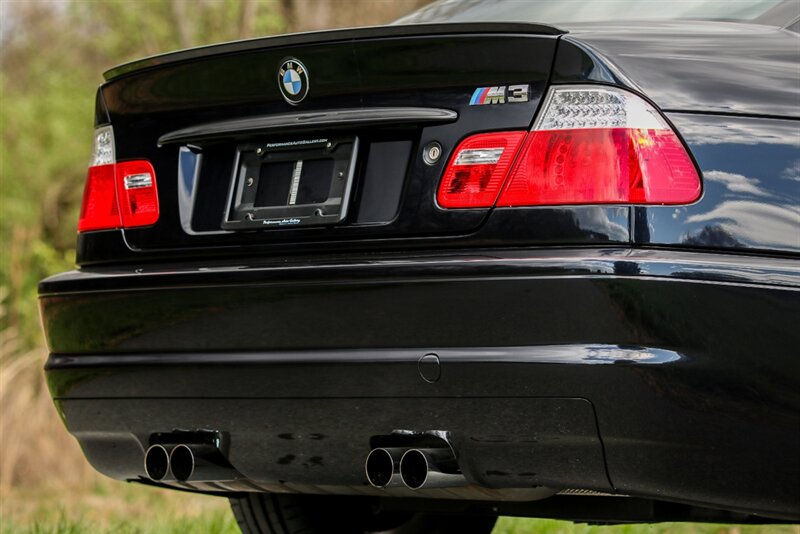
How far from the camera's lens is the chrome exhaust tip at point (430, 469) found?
2.69 metres

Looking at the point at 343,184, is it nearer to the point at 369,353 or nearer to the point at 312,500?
the point at 369,353

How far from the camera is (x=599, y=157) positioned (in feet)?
8.50

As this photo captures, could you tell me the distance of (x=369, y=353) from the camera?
271cm

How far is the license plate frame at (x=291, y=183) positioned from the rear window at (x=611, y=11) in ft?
2.10

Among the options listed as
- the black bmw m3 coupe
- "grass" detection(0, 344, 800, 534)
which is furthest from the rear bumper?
"grass" detection(0, 344, 800, 534)

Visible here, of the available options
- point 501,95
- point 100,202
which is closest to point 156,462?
point 100,202

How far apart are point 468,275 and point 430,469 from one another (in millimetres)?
415

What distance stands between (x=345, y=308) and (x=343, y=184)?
303 mm

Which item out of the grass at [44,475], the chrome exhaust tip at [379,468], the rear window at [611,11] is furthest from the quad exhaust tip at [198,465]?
the grass at [44,475]

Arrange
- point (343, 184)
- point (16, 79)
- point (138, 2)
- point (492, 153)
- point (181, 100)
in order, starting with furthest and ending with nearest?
point (16, 79)
point (138, 2)
point (181, 100)
point (343, 184)
point (492, 153)

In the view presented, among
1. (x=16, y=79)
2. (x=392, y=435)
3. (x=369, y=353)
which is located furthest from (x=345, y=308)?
(x=16, y=79)

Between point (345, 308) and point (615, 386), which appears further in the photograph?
point (345, 308)

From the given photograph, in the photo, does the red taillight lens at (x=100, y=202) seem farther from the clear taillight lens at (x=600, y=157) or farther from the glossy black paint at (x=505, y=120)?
the clear taillight lens at (x=600, y=157)

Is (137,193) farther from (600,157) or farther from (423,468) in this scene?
(600,157)
